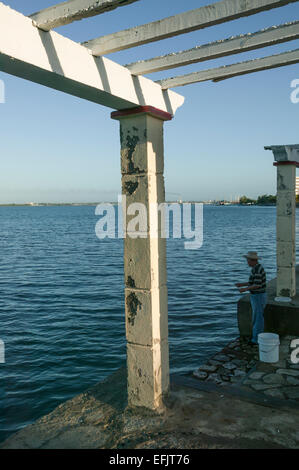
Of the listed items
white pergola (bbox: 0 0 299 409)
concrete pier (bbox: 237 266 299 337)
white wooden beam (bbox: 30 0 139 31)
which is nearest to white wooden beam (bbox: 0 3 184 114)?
white pergola (bbox: 0 0 299 409)

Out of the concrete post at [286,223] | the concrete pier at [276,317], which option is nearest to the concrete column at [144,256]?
the concrete pier at [276,317]

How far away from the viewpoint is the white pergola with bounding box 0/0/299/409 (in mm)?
3367

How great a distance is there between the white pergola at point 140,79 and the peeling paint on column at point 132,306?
14mm

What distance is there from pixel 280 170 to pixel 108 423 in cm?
759

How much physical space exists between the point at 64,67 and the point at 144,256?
2.54 meters

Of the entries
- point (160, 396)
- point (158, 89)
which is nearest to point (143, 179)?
point (158, 89)

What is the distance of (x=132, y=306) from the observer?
5.44m

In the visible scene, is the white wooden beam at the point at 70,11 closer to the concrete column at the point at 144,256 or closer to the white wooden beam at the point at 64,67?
the white wooden beam at the point at 64,67

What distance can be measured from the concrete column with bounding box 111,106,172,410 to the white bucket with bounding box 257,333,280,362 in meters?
3.06
